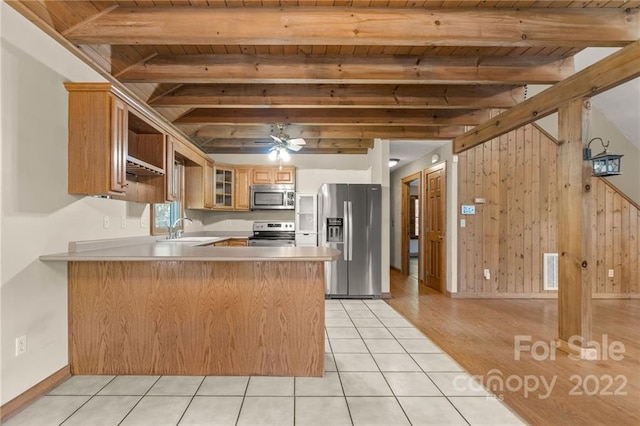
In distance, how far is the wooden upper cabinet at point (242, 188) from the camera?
538cm

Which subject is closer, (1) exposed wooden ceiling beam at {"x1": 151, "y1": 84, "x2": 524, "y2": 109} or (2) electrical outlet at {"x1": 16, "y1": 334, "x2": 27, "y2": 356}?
(2) electrical outlet at {"x1": 16, "y1": 334, "x2": 27, "y2": 356}

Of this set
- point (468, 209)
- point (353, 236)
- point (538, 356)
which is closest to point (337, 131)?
point (353, 236)

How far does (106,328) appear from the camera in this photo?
2.33 metres

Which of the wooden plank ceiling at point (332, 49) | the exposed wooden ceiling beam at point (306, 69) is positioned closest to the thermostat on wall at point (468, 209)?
the wooden plank ceiling at point (332, 49)

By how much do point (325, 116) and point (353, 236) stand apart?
181 cm

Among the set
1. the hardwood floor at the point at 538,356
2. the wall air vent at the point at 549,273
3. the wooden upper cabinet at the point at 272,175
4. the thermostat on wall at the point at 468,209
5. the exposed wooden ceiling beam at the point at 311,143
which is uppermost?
the exposed wooden ceiling beam at the point at 311,143

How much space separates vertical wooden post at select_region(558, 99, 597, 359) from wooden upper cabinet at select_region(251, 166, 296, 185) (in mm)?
3738

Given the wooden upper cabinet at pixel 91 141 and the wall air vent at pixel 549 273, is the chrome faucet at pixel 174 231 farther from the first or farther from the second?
the wall air vent at pixel 549 273

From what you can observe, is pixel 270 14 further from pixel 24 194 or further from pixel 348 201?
pixel 348 201

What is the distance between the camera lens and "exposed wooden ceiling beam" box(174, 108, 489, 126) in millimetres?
4043

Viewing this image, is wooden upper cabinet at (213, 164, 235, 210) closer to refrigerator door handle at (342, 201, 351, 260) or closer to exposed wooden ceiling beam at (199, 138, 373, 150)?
exposed wooden ceiling beam at (199, 138, 373, 150)

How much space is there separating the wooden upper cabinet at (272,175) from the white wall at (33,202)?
3.14 metres

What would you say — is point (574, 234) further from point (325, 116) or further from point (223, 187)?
point (223, 187)

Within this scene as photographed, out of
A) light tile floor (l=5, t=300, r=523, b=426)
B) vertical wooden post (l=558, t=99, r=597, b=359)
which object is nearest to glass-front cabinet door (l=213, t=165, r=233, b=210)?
light tile floor (l=5, t=300, r=523, b=426)
